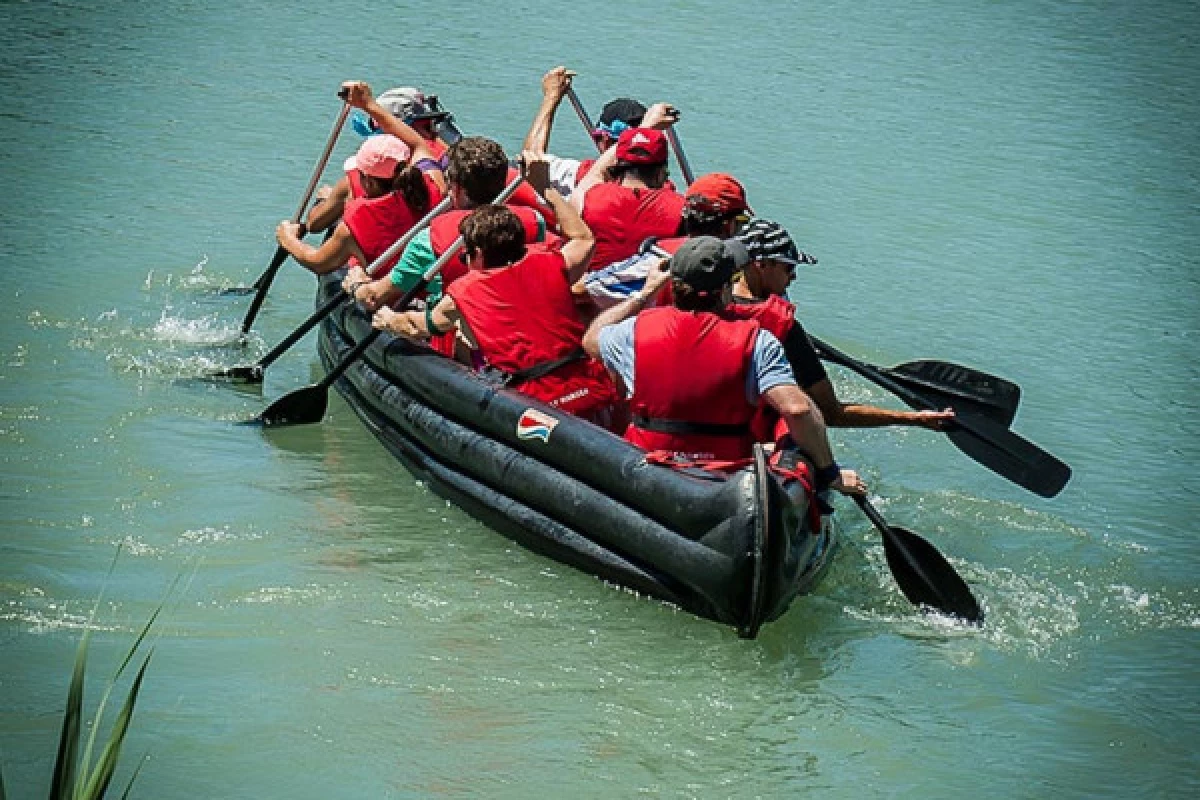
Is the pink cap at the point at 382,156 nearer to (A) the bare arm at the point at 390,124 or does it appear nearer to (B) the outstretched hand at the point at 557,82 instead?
(A) the bare arm at the point at 390,124

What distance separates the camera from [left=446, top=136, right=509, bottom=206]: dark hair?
780 centimetres

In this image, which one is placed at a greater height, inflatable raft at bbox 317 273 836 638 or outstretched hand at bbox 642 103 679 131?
outstretched hand at bbox 642 103 679 131

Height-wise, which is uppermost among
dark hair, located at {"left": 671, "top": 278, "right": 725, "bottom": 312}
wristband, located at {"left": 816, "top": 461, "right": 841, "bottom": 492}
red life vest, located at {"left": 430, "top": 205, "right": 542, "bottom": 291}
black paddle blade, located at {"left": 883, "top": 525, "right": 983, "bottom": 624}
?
dark hair, located at {"left": 671, "top": 278, "right": 725, "bottom": 312}

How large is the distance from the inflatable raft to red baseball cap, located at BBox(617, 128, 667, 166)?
1193 millimetres

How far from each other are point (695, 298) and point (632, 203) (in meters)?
1.69

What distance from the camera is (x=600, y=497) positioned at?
6797 mm

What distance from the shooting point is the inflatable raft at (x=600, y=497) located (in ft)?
20.4

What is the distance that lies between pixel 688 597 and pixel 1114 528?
2.69 metres

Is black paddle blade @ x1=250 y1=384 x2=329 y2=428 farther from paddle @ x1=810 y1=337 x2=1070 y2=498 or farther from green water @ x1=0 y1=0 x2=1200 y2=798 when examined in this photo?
paddle @ x1=810 y1=337 x2=1070 y2=498

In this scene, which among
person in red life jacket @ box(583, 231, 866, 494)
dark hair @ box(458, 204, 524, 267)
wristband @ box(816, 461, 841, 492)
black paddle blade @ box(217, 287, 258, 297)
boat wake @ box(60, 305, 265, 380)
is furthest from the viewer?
black paddle blade @ box(217, 287, 258, 297)

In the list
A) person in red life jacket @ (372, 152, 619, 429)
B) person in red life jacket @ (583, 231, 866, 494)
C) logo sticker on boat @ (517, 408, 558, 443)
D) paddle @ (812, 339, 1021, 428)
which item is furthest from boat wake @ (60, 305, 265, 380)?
person in red life jacket @ (583, 231, 866, 494)

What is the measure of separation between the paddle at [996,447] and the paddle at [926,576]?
81 centimetres

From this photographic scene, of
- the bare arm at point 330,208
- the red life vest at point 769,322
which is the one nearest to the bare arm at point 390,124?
the bare arm at point 330,208

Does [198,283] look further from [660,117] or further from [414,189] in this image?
[660,117]
